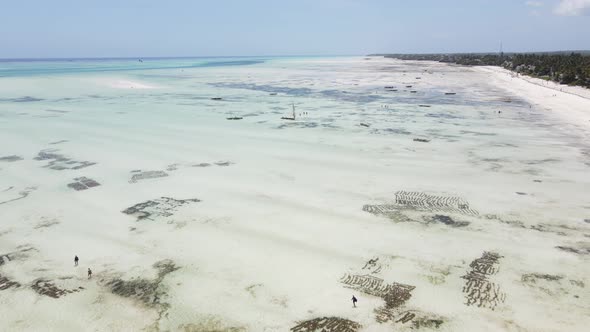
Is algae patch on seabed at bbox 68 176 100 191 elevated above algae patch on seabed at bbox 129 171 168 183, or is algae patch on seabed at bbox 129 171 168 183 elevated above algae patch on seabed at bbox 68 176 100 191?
algae patch on seabed at bbox 129 171 168 183

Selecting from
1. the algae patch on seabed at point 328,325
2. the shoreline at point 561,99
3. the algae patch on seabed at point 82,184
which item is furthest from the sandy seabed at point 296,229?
the shoreline at point 561,99

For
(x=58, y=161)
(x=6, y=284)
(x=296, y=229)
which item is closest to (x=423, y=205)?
(x=296, y=229)

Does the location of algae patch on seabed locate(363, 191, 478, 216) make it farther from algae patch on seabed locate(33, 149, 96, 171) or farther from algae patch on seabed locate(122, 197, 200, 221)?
algae patch on seabed locate(33, 149, 96, 171)

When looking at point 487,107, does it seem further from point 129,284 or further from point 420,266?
point 129,284

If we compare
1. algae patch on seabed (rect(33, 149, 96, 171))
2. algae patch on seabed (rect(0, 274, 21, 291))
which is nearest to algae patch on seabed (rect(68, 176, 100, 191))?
algae patch on seabed (rect(33, 149, 96, 171))

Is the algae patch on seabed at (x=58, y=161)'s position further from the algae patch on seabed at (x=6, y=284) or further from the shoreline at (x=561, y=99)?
the shoreline at (x=561, y=99)

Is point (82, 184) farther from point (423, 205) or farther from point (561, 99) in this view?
point (561, 99)
